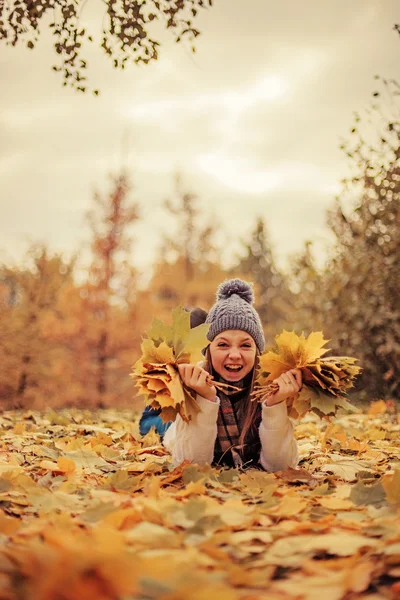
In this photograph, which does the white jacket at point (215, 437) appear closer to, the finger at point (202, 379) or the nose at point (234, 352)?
the finger at point (202, 379)

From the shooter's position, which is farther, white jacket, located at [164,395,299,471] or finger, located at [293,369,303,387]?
white jacket, located at [164,395,299,471]

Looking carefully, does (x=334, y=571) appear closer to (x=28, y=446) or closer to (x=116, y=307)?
(x=28, y=446)

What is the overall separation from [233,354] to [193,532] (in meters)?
1.23

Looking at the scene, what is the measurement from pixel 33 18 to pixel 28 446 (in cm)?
230

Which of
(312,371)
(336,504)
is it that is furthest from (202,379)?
(336,504)

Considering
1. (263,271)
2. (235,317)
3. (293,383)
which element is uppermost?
(263,271)

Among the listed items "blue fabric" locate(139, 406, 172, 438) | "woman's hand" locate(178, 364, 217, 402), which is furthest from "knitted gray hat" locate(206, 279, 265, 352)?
"blue fabric" locate(139, 406, 172, 438)

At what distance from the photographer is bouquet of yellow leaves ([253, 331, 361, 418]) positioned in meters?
2.19

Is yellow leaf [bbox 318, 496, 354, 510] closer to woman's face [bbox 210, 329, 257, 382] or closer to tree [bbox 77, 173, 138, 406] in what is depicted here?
woman's face [bbox 210, 329, 257, 382]

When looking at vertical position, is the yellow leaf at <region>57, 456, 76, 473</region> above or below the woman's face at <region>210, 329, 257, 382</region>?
below

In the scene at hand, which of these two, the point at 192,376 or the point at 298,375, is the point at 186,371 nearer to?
the point at 192,376

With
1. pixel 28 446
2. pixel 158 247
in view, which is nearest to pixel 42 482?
pixel 28 446

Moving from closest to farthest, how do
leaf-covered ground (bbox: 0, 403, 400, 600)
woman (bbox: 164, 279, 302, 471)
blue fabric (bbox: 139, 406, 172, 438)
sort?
leaf-covered ground (bbox: 0, 403, 400, 600)
woman (bbox: 164, 279, 302, 471)
blue fabric (bbox: 139, 406, 172, 438)

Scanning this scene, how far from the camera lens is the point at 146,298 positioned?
11.5 metres
